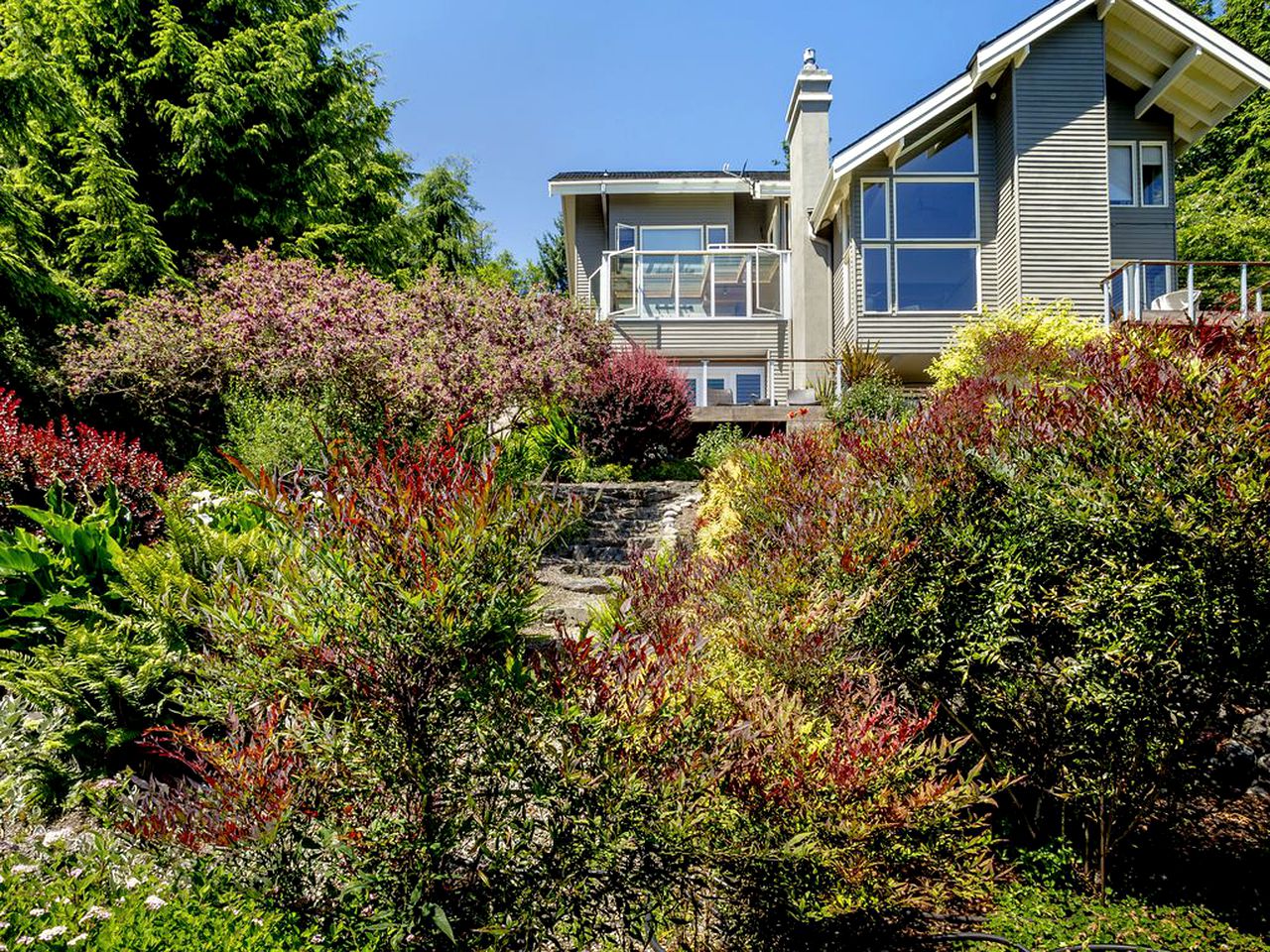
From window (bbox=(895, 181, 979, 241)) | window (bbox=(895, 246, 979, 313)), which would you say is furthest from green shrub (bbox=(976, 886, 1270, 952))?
window (bbox=(895, 181, 979, 241))

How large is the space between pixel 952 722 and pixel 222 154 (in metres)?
15.4

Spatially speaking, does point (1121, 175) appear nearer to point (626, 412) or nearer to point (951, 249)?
point (951, 249)

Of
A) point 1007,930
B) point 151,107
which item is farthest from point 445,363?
point 151,107

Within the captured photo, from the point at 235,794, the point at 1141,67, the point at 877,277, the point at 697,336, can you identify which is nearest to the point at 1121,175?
the point at 1141,67

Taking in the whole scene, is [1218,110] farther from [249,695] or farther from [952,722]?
[249,695]

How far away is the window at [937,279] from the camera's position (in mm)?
15203

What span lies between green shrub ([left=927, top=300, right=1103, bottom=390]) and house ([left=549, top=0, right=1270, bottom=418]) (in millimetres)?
1929

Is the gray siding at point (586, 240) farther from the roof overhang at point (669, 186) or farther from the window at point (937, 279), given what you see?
the window at point (937, 279)

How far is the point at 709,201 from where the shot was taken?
1952 centimetres

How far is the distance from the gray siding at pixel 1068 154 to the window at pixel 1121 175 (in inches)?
64.6

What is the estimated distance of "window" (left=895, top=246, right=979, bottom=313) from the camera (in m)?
15.2

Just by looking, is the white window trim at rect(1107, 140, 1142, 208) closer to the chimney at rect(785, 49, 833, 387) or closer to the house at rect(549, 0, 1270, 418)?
the house at rect(549, 0, 1270, 418)

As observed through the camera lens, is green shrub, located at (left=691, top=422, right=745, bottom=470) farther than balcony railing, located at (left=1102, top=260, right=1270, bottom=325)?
No

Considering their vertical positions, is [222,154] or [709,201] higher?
[709,201]
